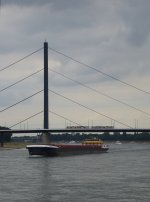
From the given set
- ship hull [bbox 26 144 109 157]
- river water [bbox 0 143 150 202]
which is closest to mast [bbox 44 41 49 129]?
ship hull [bbox 26 144 109 157]

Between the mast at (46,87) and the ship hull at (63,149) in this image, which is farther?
the ship hull at (63,149)

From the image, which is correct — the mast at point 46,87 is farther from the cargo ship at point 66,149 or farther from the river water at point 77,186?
the river water at point 77,186

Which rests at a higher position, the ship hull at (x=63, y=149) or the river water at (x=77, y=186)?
the ship hull at (x=63, y=149)

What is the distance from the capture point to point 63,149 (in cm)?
7756

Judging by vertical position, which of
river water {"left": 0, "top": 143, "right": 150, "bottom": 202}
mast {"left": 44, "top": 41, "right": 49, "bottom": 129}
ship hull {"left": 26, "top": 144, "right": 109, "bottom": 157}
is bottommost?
river water {"left": 0, "top": 143, "right": 150, "bottom": 202}

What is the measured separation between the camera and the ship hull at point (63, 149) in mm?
72312

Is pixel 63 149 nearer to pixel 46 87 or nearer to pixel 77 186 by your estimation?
pixel 46 87

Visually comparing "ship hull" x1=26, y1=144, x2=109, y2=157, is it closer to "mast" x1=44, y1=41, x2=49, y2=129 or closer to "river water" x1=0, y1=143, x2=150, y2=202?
"mast" x1=44, y1=41, x2=49, y2=129

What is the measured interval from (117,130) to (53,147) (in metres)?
8.53

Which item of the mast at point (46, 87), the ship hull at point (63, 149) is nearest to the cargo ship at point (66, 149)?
the ship hull at point (63, 149)

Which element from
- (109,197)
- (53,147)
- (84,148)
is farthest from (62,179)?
(84,148)

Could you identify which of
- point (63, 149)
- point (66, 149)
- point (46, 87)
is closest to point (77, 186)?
point (46, 87)

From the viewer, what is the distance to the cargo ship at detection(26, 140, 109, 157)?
72312 millimetres

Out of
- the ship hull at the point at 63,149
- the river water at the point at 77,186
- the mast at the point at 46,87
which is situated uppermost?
the mast at the point at 46,87
